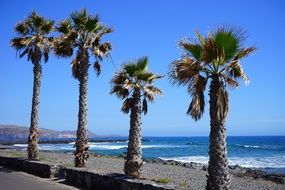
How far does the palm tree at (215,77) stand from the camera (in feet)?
31.6

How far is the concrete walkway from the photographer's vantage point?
14000 millimetres

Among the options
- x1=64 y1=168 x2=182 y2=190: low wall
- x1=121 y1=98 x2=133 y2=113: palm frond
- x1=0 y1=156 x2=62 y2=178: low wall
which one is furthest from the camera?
x1=0 y1=156 x2=62 y2=178: low wall

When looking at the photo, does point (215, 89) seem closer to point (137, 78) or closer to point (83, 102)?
point (137, 78)

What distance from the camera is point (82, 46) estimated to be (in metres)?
18.9

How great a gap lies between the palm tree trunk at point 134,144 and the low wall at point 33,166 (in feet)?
12.4

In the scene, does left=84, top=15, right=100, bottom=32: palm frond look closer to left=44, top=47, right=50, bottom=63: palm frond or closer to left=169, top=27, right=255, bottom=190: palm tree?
left=44, top=47, right=50, bottom=63: palm frond

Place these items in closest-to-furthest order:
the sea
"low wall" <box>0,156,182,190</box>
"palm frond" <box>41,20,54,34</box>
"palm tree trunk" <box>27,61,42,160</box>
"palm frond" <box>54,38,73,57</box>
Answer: "low wall" <box>0,156,182,190</box>, "palm frond" <box>54,38,73,57</box>, "palm tree trunk" <box>27,61,42,160</box>, "palm frond" <box>41,20,54,34</box>, the sea

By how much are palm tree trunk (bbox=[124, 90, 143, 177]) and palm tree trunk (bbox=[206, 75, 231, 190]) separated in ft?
15.2

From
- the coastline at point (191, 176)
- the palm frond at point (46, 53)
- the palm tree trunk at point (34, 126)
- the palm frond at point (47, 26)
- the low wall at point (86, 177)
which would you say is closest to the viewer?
the low wall at point (86, 177)

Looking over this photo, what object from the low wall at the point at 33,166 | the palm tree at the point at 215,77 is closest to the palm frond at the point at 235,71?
the palm tree at the point at 215,77

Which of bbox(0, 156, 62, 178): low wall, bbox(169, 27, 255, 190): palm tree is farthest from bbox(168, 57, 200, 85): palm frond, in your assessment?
bbox(0, 156, 62, 178): low wall

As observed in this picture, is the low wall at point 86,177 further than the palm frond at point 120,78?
No

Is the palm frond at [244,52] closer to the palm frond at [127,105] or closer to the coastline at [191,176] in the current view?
the palm frond at [127,105]

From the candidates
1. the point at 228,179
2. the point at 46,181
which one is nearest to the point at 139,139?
the point at 46,181
